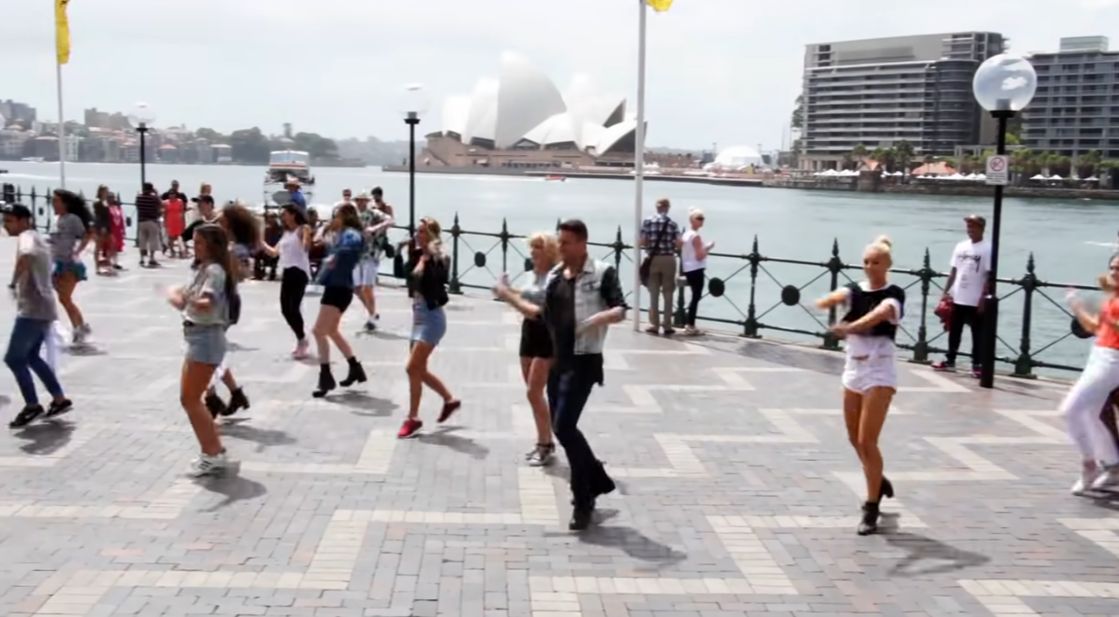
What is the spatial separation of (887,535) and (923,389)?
4768 mm

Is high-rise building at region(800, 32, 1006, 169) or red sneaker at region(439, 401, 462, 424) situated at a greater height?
high-rise building at region(800, 32, 1006, 169)

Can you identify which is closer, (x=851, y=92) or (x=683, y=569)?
(x=683, y=569)

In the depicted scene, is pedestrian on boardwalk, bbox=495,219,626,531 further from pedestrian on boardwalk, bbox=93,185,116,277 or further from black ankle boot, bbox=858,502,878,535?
pedestrian on boardwalk, bbox=93,185,116,277

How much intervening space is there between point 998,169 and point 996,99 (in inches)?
26.9

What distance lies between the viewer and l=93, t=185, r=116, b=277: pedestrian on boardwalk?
18.2 m

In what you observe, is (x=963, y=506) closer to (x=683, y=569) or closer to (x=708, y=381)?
(x=683, y=569)

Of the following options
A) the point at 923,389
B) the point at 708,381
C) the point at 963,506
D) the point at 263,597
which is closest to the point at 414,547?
the point at 263,597

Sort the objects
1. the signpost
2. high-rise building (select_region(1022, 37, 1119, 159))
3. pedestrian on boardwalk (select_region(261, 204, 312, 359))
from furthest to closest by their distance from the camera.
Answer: high-rise building (select_region(1022, 37, 1119, 159)), pedestrian on boardwalk (select_region(261, 204, 312, 359)), the signpost

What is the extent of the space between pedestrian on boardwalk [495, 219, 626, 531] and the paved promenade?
1.21ft

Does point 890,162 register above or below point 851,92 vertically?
below

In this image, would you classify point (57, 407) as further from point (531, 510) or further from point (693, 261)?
point (693, 261)

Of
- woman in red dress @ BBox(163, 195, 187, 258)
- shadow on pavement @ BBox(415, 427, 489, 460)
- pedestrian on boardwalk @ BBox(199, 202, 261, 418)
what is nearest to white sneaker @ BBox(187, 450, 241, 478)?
pedestrian on boardwalk @ BBox(199, 202, 261, 418)

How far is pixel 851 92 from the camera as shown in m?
169

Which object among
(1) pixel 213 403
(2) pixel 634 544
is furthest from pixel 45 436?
(2) pixel 634 544
